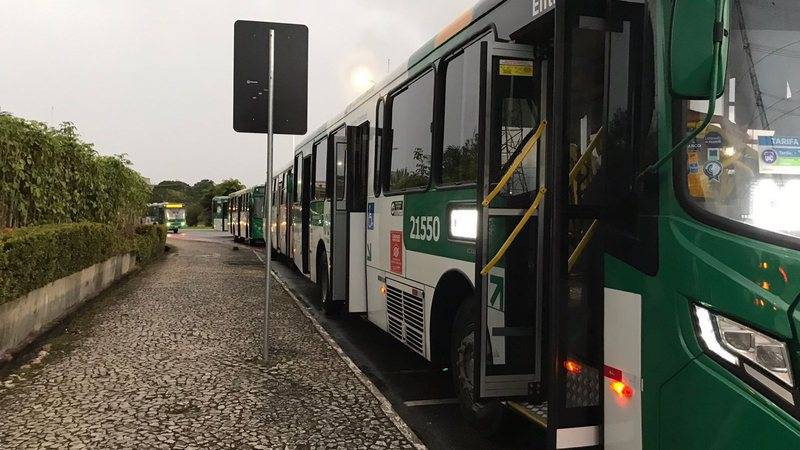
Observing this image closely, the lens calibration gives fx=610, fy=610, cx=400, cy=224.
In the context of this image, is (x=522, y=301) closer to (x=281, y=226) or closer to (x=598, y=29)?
(x=598, y=29)

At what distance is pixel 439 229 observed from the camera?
4855mm

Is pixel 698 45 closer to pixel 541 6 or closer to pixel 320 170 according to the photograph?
pixel 541 6

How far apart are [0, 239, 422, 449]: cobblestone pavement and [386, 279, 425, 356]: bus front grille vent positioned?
607 mm

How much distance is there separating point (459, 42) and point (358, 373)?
3.22 meters

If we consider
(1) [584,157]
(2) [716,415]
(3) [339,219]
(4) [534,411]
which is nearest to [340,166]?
(3) [339,219]

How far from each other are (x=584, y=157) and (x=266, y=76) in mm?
4343

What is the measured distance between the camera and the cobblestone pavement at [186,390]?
427cm

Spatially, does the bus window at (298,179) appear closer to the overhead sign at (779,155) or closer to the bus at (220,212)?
the overhead sign at (779,155)

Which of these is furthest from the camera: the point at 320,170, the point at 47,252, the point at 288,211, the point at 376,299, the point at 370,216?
the point at 288,211

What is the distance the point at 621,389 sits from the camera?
271 cm

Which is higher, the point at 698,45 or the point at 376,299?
the point at 698,45

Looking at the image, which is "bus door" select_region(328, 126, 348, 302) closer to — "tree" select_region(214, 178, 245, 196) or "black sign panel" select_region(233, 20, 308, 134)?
"black sign panel" select_region(233, 20, 308, 134)

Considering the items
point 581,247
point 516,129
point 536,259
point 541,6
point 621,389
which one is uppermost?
point 541,6

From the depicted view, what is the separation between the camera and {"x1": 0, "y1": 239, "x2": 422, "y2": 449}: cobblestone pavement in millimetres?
4266
